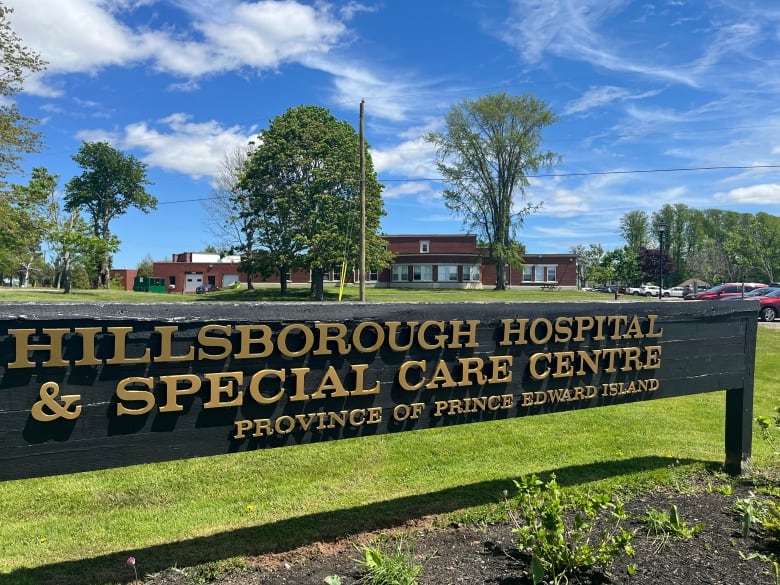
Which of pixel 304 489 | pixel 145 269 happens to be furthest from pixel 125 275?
pixel 304 489

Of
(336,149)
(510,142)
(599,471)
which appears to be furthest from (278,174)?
(599,471)

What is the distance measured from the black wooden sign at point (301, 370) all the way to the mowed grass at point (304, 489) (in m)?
0.70

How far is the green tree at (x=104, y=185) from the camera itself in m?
75.5

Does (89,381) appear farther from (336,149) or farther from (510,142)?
(510,142)

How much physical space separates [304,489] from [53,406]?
7.67ft

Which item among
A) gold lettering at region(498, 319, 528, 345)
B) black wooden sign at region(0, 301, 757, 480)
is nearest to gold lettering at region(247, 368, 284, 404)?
black wooden sign at region(0, 301, 757, 480)

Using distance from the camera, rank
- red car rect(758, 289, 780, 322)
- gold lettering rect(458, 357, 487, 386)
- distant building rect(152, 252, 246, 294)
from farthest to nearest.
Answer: distant building rect(152, 252, 246, 294), red car rect(758, 289, 780, 322), gold lettering rect(458, 357, 487, 386)

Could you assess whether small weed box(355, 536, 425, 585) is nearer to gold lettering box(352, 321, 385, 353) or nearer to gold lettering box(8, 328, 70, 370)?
gold lettering box(352, 321, 385, 353)

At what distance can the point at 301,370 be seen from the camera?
323cm

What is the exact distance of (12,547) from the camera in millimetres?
3459

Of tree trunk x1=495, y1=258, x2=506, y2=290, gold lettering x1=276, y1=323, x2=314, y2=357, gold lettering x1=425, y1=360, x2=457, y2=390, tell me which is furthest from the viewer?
tree trunk x1=495, y1=258, x2=506, y2=290

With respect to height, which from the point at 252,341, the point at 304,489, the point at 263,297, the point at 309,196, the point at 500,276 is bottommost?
the point at 304,489

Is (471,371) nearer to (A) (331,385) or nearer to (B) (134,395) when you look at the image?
(A) (331,385)

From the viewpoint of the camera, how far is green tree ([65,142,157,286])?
75.5 meters
